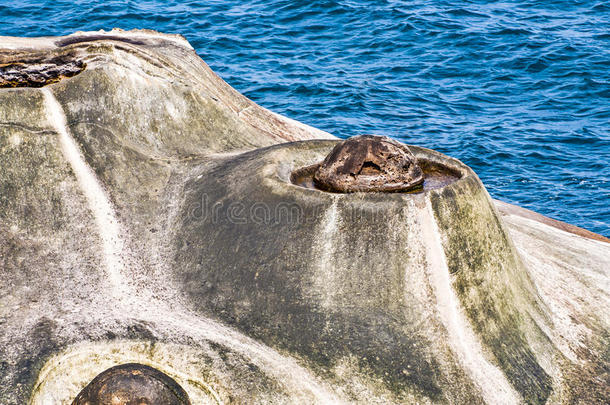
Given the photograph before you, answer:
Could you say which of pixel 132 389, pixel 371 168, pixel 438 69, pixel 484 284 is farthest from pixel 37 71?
pixel 438 69

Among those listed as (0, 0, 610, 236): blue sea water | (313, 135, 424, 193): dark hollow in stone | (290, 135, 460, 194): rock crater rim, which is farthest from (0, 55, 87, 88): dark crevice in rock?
(0, 0, 610, 236): blue sea water

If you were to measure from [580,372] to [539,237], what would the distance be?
230 cm

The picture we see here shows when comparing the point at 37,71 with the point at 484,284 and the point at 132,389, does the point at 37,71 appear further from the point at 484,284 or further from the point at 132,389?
the point at 484,284

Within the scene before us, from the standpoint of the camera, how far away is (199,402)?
4.75 metres

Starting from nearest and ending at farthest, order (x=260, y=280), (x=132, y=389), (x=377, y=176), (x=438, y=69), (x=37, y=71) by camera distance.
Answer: (x=132, y=389), (x=260, y=280), (x=377, y=176), (x=37, y=71), (x=438, y=69)

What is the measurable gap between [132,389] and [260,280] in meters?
1.28

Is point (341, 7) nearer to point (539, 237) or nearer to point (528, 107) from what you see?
point (528, 107)

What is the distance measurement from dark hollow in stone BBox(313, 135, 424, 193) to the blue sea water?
308 inches

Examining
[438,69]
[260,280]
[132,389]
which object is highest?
[260,280]

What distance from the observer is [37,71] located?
288 inches

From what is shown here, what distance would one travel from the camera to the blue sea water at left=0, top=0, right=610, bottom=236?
14523mm

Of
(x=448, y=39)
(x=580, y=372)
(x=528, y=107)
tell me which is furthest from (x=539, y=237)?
(x=448, y=39)

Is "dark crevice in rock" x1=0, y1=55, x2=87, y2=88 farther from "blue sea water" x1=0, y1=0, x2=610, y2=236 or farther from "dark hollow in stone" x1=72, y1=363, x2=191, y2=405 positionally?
"blue sea water" x1=0, y1=0, x2=610, y2=236

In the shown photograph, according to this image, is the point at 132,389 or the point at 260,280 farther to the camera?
the point at 260,280
